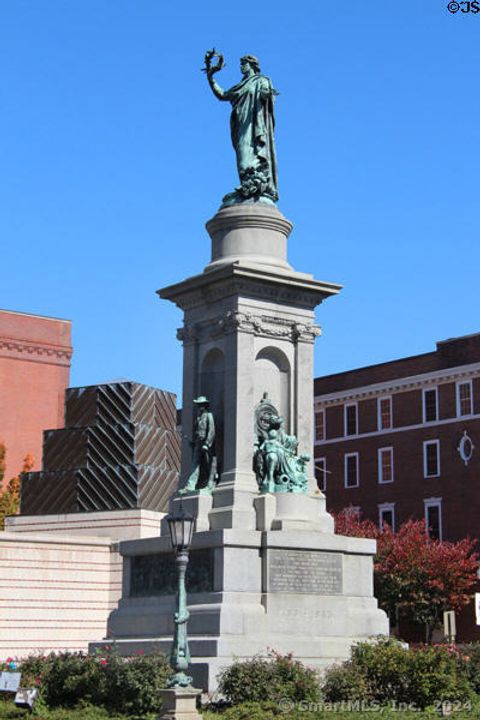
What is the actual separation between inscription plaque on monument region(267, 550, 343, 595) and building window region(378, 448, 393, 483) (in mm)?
50150

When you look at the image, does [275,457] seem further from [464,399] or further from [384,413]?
[384,413]

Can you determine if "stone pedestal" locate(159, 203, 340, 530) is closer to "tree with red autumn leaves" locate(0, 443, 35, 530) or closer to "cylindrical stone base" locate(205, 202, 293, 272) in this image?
"cylindrical stone base" locate(205, 202, 293, 272)

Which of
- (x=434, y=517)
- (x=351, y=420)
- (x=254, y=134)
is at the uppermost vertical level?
(x=351, y=420)

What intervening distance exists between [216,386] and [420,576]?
124 ft

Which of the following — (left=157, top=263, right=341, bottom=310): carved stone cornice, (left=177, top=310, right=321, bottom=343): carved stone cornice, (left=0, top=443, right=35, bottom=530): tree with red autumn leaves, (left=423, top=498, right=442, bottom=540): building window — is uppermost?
(left=0, top=443, right=35, bottom=530): tree with red autumn leaves

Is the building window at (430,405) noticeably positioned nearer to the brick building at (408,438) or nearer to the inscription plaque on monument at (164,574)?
the brick building at (408,438)

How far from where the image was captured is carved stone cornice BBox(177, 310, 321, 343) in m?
26.6

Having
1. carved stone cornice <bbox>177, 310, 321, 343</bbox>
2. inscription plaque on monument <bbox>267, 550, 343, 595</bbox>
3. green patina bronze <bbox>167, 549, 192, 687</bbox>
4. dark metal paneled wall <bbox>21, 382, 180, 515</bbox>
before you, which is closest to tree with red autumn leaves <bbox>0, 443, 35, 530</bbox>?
dark metal paneled wall <bbox>21, 382, 180, 515</bbox>

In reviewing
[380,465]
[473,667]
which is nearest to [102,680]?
[473,667]

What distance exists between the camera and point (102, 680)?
2153 centimetres

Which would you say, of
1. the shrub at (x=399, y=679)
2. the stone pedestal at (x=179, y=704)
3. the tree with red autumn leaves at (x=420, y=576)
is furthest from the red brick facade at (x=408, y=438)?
the stone pedestal at (x=179, y=704)

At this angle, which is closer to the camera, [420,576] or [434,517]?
[420,576]

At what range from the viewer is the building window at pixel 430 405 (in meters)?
73.3

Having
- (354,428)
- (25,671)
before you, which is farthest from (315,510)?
(354,428)
